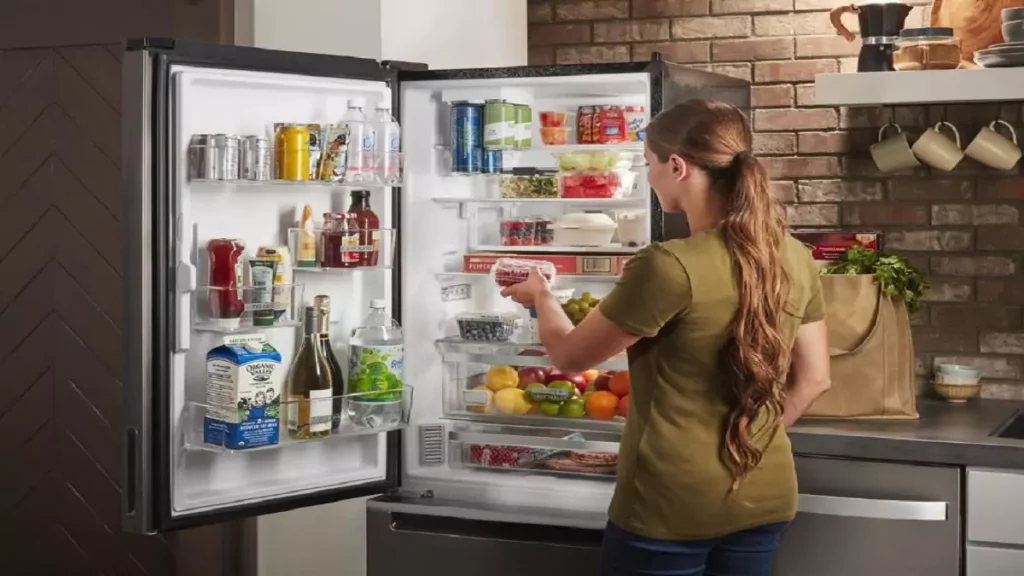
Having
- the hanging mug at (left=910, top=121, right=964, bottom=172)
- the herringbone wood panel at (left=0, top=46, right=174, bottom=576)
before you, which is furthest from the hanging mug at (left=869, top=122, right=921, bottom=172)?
the herringbone wood panel at (left=0, top=46, right=174, bottom=576)

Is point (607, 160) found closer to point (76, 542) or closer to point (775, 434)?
point (775, 434)

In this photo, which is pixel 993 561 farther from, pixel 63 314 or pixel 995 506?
pixel 63 314

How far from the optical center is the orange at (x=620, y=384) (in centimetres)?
293

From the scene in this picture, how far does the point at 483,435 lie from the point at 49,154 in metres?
1.63

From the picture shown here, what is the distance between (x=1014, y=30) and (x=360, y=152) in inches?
58.3

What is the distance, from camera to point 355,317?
9.43ft

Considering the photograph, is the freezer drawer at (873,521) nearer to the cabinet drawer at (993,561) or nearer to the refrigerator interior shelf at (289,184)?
the cabinet drawer at (993,561)

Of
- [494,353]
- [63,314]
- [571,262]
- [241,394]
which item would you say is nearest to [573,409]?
[494,353]

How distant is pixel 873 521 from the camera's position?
2715 millimetres

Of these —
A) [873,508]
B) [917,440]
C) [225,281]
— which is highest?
[225,281]

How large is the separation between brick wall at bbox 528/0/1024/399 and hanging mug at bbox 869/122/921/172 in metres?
0.06

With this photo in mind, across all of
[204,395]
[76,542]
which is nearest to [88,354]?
[76,542]

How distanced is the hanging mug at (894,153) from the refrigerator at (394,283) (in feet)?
1.27

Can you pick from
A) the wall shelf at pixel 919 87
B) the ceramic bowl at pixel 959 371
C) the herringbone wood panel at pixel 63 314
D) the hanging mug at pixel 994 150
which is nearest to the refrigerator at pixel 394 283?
the wall shelf at pixel 919 87
